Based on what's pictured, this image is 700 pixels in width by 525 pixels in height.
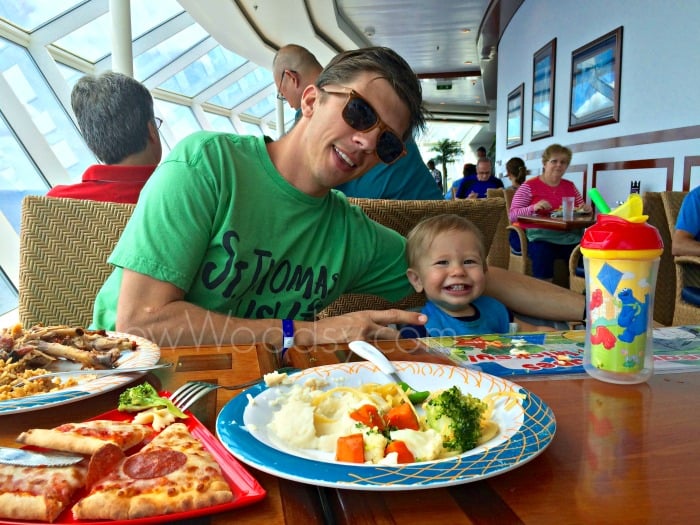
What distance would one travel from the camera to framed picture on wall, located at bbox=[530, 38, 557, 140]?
6.88 m

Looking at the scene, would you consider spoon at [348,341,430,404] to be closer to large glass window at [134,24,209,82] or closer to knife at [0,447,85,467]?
knife at [0,447,85,467]

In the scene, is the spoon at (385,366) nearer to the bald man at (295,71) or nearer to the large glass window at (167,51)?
the bald man at (295,71)

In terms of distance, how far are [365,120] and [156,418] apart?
946 mm

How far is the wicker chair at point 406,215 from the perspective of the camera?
209 cm

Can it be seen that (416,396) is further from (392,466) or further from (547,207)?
(547,207)

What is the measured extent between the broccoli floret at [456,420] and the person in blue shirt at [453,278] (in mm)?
979

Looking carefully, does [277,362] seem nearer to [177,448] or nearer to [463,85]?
[177,448]

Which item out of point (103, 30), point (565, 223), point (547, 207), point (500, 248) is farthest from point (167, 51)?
point (565, 223)

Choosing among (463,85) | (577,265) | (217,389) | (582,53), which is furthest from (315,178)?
(463,85)

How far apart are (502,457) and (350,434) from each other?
0.55ft

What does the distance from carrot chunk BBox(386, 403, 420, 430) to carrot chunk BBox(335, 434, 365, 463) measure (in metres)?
0.07

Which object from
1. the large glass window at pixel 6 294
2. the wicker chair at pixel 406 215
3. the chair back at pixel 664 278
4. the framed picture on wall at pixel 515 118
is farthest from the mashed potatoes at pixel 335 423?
the framed picture on wall at pixel 515 118

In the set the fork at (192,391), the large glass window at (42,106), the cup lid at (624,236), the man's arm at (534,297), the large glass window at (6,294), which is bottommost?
the large glass window at (6,294)

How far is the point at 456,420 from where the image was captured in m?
0.64
